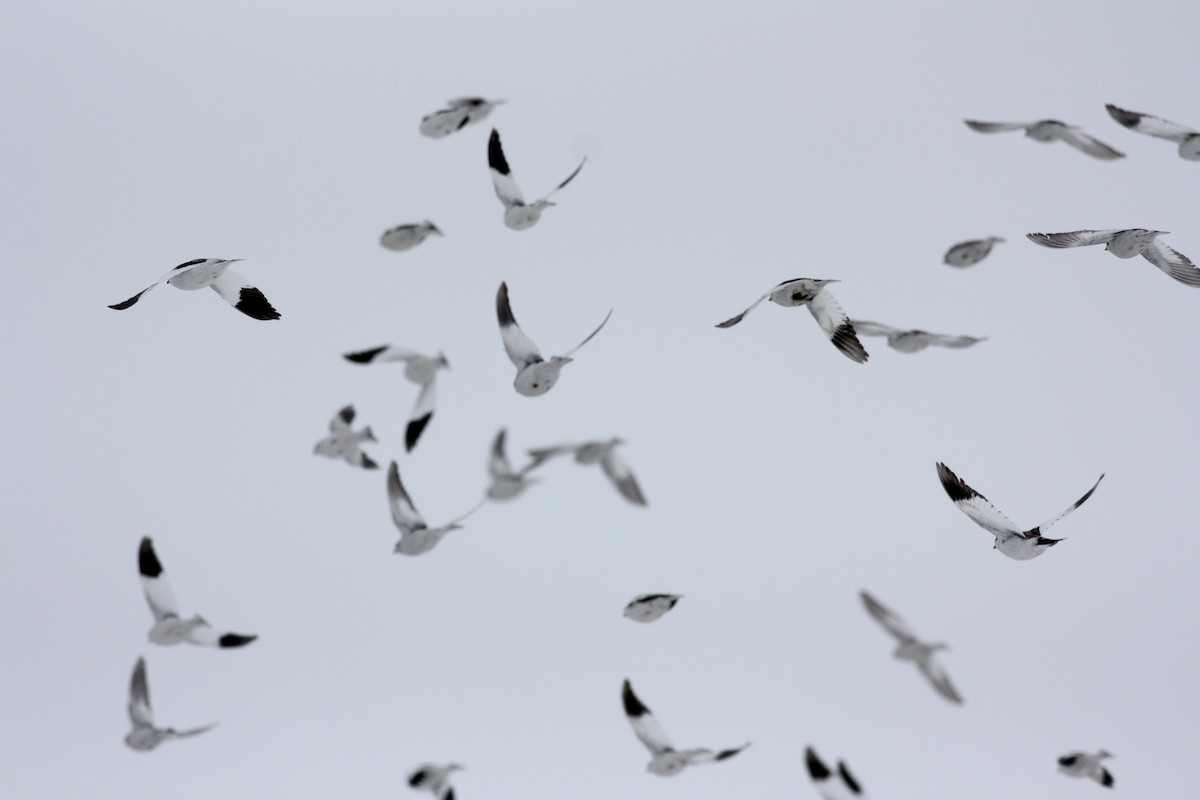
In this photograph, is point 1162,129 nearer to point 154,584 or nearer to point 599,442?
point 599,442

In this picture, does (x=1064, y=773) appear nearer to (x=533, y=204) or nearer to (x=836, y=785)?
(x=836, y=785)

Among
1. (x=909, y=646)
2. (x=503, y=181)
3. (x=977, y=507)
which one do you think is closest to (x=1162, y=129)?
(x=977, y=507)

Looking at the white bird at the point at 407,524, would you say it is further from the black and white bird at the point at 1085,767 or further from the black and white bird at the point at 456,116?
the black and white bird at the point at 1085,767

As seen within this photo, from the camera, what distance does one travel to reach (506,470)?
21.9m

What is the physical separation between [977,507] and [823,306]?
4278 mm

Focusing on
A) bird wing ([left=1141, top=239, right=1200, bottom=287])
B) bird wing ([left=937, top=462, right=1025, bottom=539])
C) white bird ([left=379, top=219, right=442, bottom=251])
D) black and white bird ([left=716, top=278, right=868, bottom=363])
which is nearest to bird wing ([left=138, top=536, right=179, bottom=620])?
white bird ([left=379, top=219, right=442, bottom=251])

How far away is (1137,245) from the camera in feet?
81.8

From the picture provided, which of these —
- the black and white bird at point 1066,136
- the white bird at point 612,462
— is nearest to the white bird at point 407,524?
the white bird at point 612,462

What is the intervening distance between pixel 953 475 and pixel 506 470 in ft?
26.4

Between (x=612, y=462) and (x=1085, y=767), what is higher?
(x=612, y=462)

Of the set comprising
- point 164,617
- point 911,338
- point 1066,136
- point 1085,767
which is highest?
point 1066,136

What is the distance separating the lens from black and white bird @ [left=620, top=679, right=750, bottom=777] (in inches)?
1062

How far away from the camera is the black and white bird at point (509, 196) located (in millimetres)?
26375

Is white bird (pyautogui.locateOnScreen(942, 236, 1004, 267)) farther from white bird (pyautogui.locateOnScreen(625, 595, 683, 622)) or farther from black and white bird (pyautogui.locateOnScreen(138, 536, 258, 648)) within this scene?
black and white bird (pyautogui.locateOnScreen(138, 536, 258, 648))
